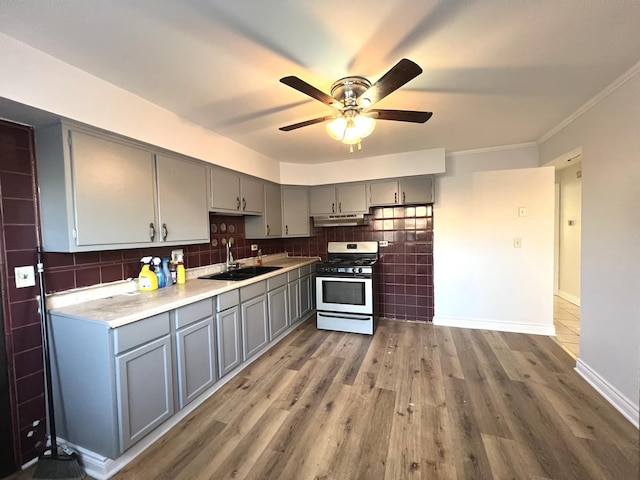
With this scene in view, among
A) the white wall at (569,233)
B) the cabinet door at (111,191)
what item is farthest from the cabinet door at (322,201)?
the white wall at (569,233)

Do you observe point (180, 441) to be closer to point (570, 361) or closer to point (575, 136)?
point (570, 361)

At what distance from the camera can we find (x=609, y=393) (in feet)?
6.56

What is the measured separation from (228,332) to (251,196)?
160 centimetres

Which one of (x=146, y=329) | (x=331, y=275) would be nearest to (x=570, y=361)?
(x=331, y=275)

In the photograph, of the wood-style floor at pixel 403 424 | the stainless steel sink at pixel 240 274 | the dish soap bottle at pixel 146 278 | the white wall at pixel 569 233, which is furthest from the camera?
the white wall at pixel 569 233

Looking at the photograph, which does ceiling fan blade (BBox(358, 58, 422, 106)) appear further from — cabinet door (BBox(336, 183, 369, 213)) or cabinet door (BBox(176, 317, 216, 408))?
cabinet door (BBox(336, 183, 369, 213))

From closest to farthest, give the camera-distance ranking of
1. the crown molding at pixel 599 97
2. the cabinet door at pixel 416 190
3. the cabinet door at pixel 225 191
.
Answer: the crown molding at pixel 599 97
the cabinet door at pixel 225 191
the cabinet door at pixel 416 190

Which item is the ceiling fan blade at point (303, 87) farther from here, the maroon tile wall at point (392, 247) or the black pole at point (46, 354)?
the maroon tile wall at point (392, 247)

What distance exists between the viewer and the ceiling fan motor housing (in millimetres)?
1678

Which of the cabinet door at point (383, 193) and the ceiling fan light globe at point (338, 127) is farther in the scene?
the cabinet door at point (383, 193)

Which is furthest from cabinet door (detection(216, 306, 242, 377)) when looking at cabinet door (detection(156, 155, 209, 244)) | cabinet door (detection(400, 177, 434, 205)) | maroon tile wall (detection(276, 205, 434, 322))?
cabinet door (detection(400, 177, 434, 205))

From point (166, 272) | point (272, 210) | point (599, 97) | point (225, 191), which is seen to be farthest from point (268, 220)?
point (599, 97)

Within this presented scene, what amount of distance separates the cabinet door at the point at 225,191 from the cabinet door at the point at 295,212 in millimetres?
947

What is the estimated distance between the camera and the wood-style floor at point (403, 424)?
4.96 feet
